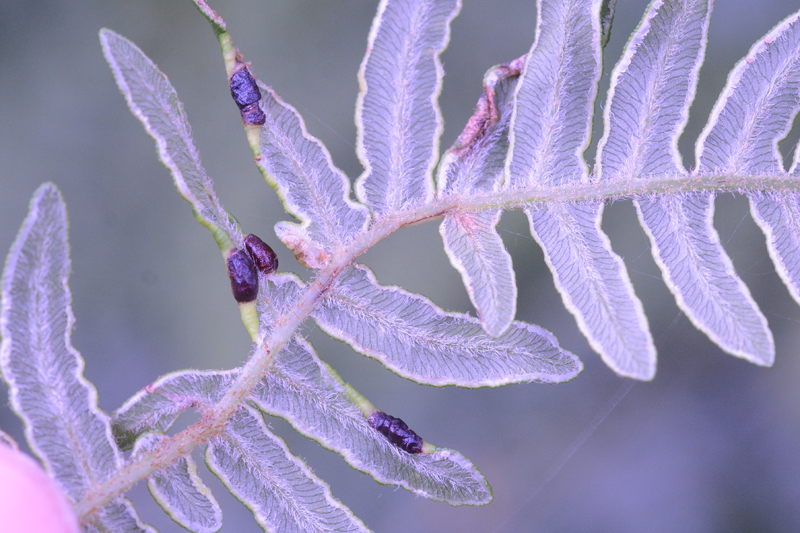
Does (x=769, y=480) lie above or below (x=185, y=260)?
above

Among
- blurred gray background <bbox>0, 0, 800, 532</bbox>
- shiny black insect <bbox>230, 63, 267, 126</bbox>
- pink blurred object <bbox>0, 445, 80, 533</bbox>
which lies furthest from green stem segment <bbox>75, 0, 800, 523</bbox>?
blurred gray background <bbox>0, 0, 800, 532</bbox>

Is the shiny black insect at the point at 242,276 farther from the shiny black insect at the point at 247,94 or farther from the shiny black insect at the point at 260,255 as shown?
the shiny black insect at the point at 247,94

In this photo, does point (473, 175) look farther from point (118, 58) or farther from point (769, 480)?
point (769, 480)

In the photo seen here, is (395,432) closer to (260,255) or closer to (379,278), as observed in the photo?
(260,255)

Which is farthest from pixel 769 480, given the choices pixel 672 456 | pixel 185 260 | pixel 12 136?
pixel 12 136

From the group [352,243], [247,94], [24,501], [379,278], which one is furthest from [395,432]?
[379,278]

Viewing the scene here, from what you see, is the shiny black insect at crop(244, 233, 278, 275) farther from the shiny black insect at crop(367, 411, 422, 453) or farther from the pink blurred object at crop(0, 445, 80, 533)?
the pink blurred object at crop(0, 445, 80, 533)
